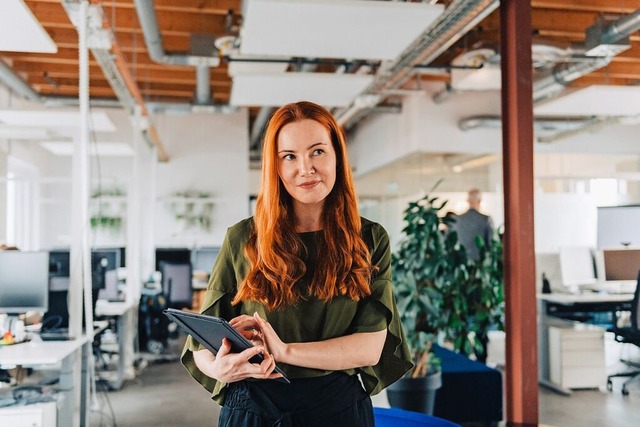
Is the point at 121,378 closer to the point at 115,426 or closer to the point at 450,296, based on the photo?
the point at 115,426

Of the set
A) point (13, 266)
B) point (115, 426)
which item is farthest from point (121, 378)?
point (13, 266)

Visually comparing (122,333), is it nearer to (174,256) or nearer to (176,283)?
(176,283)

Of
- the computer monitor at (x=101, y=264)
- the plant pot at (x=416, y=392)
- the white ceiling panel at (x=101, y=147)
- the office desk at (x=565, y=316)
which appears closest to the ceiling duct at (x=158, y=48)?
the white ceiling panel at (x=101, y=147)

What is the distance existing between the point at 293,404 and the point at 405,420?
0.80 meters

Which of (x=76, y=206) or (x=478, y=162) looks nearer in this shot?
(x=76, y=206)

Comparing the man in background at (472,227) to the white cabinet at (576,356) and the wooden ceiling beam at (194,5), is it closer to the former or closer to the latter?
the white cabinet at (576,356)

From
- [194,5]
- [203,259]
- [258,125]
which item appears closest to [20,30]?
[194,5]

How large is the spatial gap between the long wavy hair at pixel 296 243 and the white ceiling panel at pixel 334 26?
2.82 m

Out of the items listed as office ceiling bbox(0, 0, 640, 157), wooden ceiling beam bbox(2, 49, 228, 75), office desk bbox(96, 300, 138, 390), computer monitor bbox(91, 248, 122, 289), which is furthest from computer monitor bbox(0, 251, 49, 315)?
wooden ceiling beam bbox(2, 49, 228, 75)

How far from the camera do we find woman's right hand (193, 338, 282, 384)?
121cm

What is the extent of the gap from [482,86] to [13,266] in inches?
179

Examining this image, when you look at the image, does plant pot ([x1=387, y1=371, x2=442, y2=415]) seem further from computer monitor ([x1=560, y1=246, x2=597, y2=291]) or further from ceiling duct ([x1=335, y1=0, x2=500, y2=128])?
ceiling duct ([x1=335, y1=0, x2=500, y2=128])

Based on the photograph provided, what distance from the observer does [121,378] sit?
254 inches

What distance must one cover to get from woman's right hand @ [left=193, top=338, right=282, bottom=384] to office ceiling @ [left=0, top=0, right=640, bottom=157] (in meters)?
3.15
